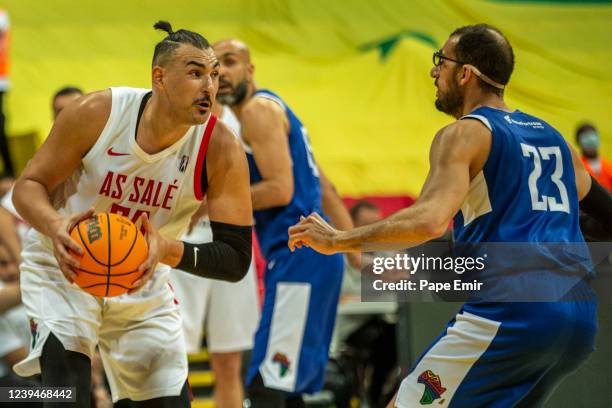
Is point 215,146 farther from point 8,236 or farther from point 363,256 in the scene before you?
point 8,236

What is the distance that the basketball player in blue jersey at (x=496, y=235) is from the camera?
3.96 metres

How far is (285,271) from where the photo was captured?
6.24 meters

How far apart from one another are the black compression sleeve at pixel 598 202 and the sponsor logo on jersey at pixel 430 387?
127 centimetres

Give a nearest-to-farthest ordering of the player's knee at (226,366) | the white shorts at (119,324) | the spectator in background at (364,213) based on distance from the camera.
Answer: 1. the white shorts at (119,324)
2. the player's knee at (226,366)
3. the spectator in background at (364,213)

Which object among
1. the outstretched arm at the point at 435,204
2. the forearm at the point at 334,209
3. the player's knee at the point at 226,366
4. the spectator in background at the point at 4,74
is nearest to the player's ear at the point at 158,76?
the outstretched arm at the point at 435,204

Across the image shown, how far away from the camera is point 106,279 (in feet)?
13.8

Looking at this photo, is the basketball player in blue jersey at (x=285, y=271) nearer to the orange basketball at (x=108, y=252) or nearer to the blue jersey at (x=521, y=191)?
the orange basketball at (x=108, y=252)

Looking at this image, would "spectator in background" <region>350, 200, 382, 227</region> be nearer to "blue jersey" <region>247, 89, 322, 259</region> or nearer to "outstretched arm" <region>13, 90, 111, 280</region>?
"blue jersey" <region>247, 89, 322, 259</region>

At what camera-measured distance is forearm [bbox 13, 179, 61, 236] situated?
14.5ft

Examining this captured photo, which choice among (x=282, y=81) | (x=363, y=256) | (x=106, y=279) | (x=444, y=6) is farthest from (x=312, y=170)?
(x=282, y=81)

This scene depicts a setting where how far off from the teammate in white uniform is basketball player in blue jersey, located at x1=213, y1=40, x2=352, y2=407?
1050 mm

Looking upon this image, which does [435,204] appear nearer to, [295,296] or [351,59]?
[295,296]

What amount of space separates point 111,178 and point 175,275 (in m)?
2.81

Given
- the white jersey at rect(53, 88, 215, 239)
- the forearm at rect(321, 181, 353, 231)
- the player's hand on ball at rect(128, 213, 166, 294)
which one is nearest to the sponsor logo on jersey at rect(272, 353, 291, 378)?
the forearm at rect(321, 181, 353, 231)
